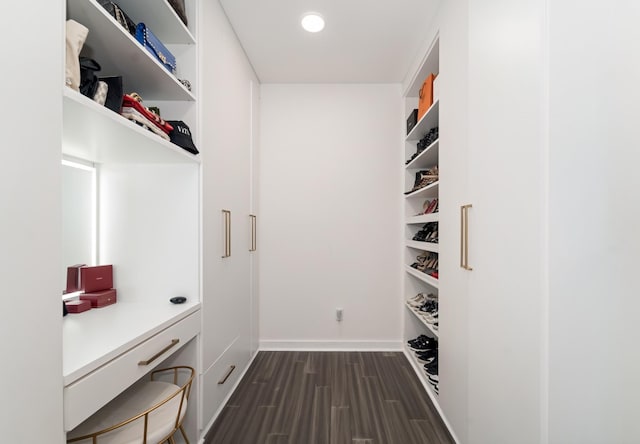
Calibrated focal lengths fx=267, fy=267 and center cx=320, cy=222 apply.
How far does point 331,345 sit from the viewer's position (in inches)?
103

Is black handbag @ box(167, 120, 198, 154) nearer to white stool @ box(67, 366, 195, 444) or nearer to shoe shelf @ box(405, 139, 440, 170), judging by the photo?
white stool @ box(67, 366, 195, 444)

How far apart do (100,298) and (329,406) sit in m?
1.50

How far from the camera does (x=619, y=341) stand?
79 centimetres

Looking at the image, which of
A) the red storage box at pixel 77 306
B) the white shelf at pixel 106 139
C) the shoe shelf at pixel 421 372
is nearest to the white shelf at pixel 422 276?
the shoe shelf at pixel 421 372

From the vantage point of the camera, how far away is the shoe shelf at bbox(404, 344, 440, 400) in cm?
182

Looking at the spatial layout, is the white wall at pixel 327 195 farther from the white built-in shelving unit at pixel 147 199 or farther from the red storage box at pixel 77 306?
the red storage box at pixel 77 306

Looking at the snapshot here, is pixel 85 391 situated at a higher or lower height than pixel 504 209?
lower

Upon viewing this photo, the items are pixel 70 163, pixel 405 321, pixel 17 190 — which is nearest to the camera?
pixel 17 190

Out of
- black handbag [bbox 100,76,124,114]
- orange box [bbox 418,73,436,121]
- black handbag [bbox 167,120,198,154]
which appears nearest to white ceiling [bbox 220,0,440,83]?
orange box [bbox 418,73,436,121]

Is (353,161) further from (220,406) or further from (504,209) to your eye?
(220,406)

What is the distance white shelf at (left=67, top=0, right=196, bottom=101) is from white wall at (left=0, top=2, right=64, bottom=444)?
292 millimetres

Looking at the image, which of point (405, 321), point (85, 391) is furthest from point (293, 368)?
point (85, 391)

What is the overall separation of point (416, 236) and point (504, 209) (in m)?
1.38

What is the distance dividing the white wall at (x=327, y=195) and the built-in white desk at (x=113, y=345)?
4.37 feet
